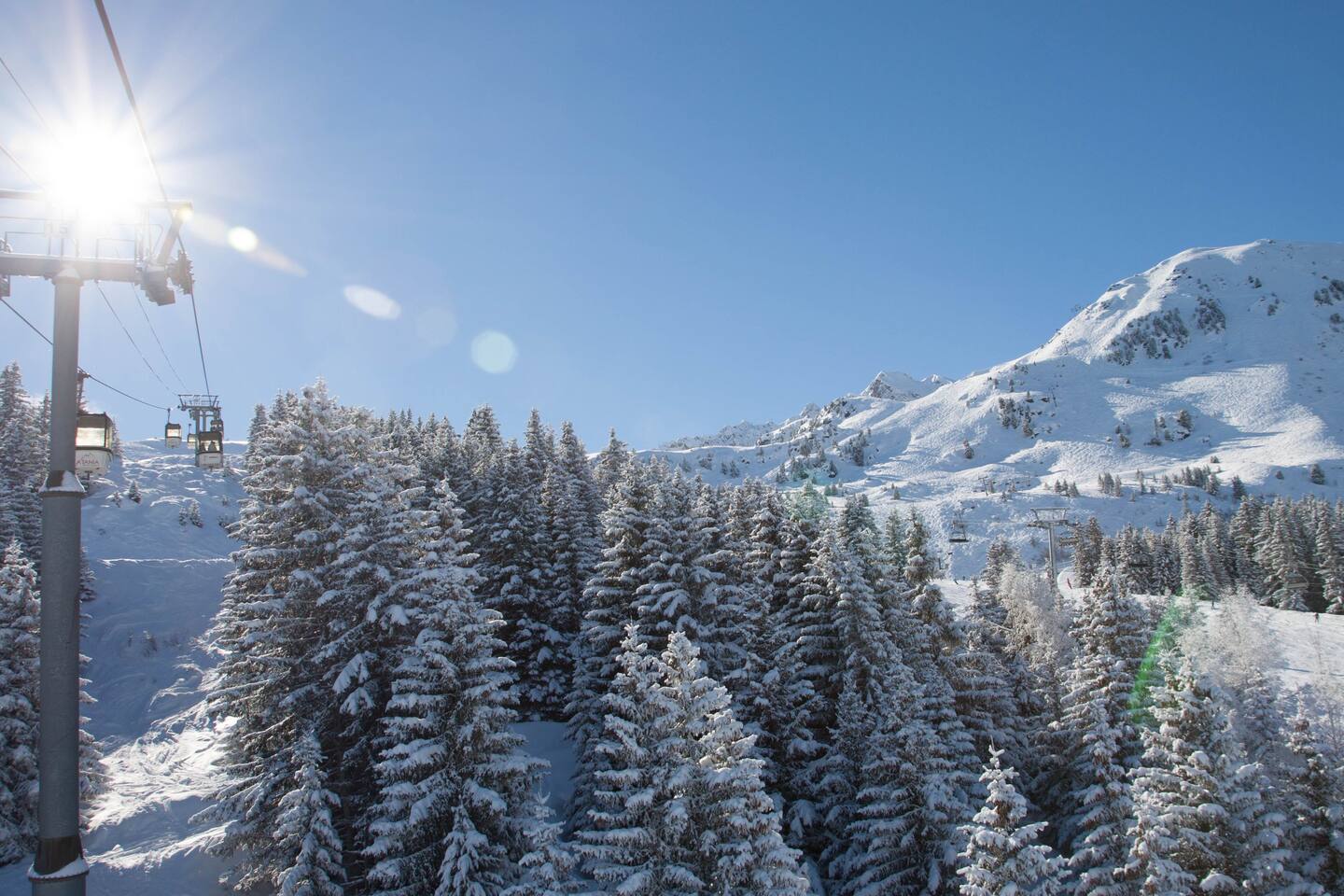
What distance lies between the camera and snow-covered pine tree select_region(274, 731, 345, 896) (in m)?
17.4

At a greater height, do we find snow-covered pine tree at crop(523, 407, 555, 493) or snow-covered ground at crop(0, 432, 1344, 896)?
snow-covered pine tree at crop(523, 407, 555, 493)

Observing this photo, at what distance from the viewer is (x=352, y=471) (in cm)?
2291

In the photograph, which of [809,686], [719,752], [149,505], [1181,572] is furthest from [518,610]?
[1181,572]

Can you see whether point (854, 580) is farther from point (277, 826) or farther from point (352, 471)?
point (277, 826)

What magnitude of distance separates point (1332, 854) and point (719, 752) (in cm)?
1964

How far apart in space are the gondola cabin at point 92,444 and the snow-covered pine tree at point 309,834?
1226cm

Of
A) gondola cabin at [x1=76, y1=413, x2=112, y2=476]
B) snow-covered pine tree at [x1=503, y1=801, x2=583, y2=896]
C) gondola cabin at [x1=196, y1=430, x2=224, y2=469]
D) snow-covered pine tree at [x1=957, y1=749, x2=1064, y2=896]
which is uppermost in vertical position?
gondola cabin at [x1=196, y1=430, x2=224, y2=469]

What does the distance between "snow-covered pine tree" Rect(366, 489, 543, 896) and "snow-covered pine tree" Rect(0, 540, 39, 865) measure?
14280mm

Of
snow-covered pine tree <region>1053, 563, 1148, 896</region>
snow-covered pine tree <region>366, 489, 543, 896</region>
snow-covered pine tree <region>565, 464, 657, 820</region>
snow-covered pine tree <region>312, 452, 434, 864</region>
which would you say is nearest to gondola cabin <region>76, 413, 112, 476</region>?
snow-covered pine tree <region>366, 489, 543, 896</region>

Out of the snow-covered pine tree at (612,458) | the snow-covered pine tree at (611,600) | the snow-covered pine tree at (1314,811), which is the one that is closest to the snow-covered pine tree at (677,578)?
the snow-covered pine tree at (611,600)

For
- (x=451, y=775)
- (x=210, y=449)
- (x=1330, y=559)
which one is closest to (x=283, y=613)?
(x=210, y=449)

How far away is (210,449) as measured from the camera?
73.7 feet

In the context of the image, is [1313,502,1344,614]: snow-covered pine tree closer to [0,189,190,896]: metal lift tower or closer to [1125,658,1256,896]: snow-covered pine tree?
[1125,658,1256,896]: snow-covered pine tree

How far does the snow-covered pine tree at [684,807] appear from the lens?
1708cm
